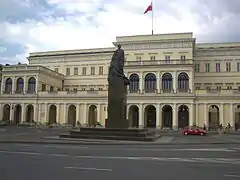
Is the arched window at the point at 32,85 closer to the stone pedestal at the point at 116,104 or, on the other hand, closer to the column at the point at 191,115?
the column at the point at 191,115

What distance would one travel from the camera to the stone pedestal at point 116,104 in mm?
27453

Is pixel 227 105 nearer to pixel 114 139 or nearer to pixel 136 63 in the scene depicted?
pixel 136 63

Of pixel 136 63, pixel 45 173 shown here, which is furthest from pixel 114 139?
pixel 136 63

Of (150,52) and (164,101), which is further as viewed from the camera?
(150,52)

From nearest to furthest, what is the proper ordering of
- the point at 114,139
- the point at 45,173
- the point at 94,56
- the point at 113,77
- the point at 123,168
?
the point at 45,173
the point at 123,168
the point at 114,139
the point at 113,77
the point at 94,56

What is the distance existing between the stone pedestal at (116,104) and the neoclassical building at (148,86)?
40113 mm

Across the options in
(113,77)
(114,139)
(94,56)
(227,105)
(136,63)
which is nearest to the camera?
(114,139)

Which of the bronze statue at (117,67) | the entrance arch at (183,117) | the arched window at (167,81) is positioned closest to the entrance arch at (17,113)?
the arched window at (167,81)

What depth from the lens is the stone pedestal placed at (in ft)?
90.1

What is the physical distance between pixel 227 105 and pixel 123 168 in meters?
56.8

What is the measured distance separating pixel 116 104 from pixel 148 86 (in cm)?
4377

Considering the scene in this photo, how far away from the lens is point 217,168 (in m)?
12.3

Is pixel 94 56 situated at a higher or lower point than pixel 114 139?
higher

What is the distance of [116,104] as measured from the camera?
27469mm
